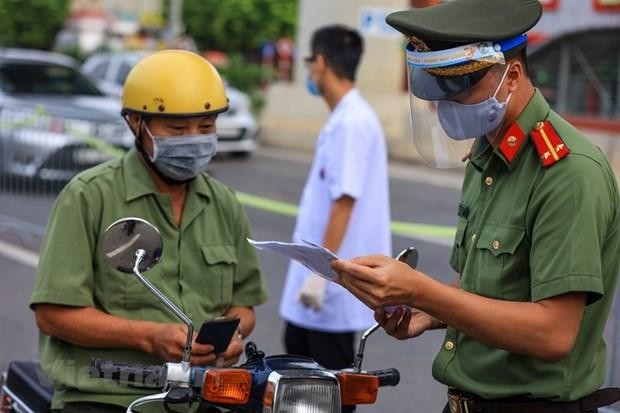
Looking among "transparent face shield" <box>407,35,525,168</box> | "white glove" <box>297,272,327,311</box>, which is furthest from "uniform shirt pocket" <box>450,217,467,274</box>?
"white glove" <box>297,272,327,311</box>

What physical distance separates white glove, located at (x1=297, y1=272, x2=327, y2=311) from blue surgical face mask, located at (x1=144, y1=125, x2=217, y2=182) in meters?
1.60

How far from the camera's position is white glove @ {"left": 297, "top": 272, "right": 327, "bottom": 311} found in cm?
518

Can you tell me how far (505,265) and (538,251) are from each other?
0.13 metres

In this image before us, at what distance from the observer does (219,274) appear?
3670 millimetres

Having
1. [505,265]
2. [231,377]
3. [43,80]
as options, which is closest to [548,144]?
[505,265]

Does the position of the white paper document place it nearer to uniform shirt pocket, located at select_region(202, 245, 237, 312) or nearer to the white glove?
uniform shirt pocket, located at select_region(202, 245, 237, 312)

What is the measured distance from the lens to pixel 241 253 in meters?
3.80

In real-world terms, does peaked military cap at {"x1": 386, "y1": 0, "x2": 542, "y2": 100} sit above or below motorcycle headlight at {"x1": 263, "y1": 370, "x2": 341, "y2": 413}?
above

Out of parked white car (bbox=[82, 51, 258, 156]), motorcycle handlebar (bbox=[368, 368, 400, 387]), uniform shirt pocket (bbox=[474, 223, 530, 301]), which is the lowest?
parked white car (bbox=[82, 51, 258, 156])

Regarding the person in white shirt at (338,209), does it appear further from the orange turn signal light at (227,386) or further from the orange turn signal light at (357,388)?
the orange turn signal light at (227,386)

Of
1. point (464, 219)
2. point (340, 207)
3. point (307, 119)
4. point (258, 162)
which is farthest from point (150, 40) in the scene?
point (464, 219)

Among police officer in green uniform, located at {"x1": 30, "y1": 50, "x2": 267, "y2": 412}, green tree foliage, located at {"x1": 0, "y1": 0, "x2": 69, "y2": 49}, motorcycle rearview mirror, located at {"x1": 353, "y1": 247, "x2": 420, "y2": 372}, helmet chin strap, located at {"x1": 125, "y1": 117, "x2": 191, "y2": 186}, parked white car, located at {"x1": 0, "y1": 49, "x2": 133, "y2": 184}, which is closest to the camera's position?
motorcycle rearview mirror, located at {"x1": 353, "y1": 247, "x2": 420, "y2": 372}

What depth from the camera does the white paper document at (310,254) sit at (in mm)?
2547

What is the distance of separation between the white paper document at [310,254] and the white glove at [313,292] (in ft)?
8.03
